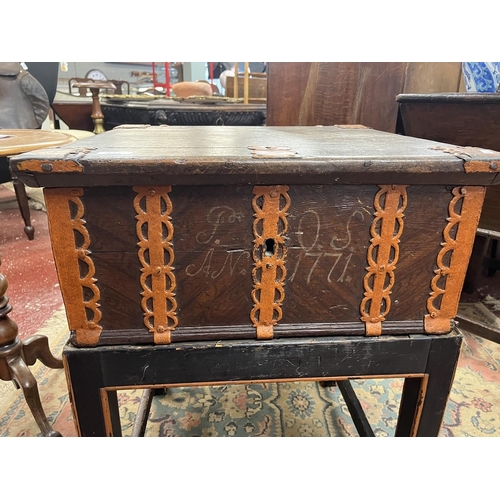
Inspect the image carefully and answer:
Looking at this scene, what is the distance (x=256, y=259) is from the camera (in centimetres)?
77

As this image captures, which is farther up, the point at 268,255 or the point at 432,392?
the point at 268,255

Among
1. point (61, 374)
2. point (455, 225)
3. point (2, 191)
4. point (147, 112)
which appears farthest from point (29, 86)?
point (455, 225)

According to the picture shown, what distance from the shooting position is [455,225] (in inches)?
30.6

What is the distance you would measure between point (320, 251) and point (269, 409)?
0.72 metres

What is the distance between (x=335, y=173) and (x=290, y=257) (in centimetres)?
18

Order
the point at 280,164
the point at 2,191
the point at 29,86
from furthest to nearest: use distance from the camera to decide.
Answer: the point at 2,191 → the point at 29,86 → the point at 280,164

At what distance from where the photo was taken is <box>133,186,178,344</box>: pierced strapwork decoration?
2.35 ft

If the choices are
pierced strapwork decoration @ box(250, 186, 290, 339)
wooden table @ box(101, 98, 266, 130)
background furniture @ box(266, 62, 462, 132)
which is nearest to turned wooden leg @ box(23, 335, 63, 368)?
pierced strapwork decoration @ box(250, 186, 290, 339)

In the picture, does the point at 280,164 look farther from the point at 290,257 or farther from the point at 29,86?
the point at 29,86

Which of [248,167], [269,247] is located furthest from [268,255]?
[248,167]

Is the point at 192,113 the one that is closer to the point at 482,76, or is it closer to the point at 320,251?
the point at 482,76

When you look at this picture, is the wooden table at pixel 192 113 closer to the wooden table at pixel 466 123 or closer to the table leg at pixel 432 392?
the wooden table at pixel 466 123

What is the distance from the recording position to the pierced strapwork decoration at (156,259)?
2.35ft

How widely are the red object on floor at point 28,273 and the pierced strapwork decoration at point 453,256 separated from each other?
1.49 meters
